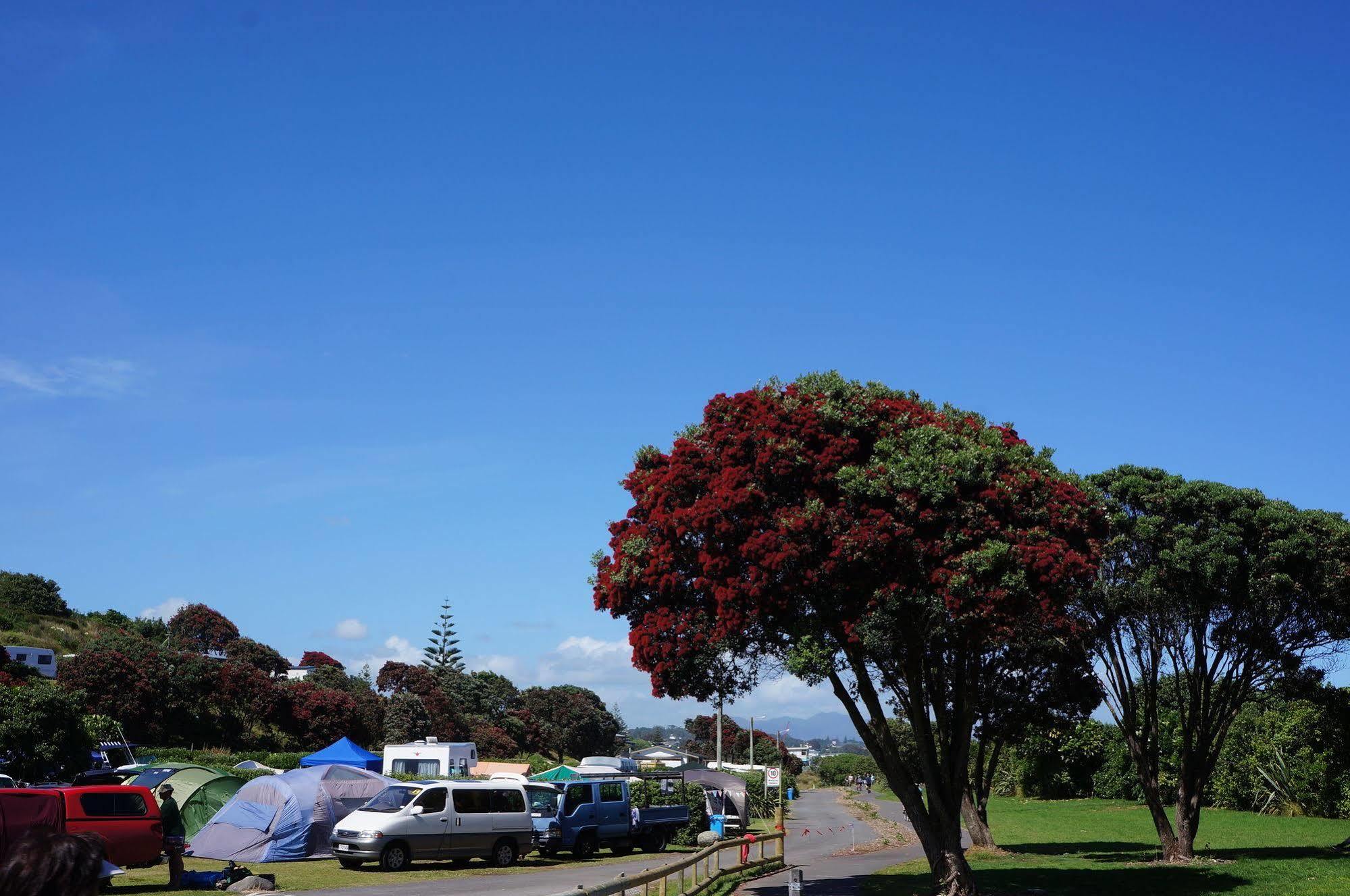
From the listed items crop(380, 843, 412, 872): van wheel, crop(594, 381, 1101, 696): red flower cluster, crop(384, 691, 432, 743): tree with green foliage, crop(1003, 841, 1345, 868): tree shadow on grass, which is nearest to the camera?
crop(594, 381, 1101, 696): red flower cluster

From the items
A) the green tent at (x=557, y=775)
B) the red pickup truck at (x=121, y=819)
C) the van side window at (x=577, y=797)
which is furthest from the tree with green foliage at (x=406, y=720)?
the red pickup truck at (x=121, y=819)

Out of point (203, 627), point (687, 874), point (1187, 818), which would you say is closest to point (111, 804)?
point (687, 874)

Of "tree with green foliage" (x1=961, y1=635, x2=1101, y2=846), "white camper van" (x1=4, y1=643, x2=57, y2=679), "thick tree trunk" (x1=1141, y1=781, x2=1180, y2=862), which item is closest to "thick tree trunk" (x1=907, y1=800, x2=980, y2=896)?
"tree with green foliage" (x1=961, y1=635, x2=1101, y2=846)

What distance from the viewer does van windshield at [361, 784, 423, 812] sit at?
26.2 meters

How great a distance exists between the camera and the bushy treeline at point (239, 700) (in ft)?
206

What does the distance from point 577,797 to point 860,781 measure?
87.2 metres

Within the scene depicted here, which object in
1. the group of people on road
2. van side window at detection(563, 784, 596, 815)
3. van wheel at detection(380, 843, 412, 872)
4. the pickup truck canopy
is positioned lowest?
the group of people on road

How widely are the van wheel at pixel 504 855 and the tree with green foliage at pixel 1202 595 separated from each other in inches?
621

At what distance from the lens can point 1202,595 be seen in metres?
24.4

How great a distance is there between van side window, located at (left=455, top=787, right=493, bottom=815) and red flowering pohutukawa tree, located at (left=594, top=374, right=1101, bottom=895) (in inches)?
386

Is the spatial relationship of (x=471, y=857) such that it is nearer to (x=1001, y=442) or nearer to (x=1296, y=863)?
(x=1001, y=442)

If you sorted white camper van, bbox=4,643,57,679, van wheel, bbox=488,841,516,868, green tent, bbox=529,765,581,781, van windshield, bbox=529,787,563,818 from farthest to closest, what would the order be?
white camper van, bbox=4,643,57,679, green tent, bbox=529,765,581,781, van windshield, bbox=529,787,563,818, van wheel, bbox=488,841,516,868

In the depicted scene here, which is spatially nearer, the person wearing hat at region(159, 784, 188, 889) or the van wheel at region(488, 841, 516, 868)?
the person wearing hat at region(159, 784, 188, 889)

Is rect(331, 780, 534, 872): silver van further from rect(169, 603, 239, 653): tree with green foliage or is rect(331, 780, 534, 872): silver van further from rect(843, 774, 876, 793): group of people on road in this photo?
rect(169, 603, 239, 653): tree with green foliage
